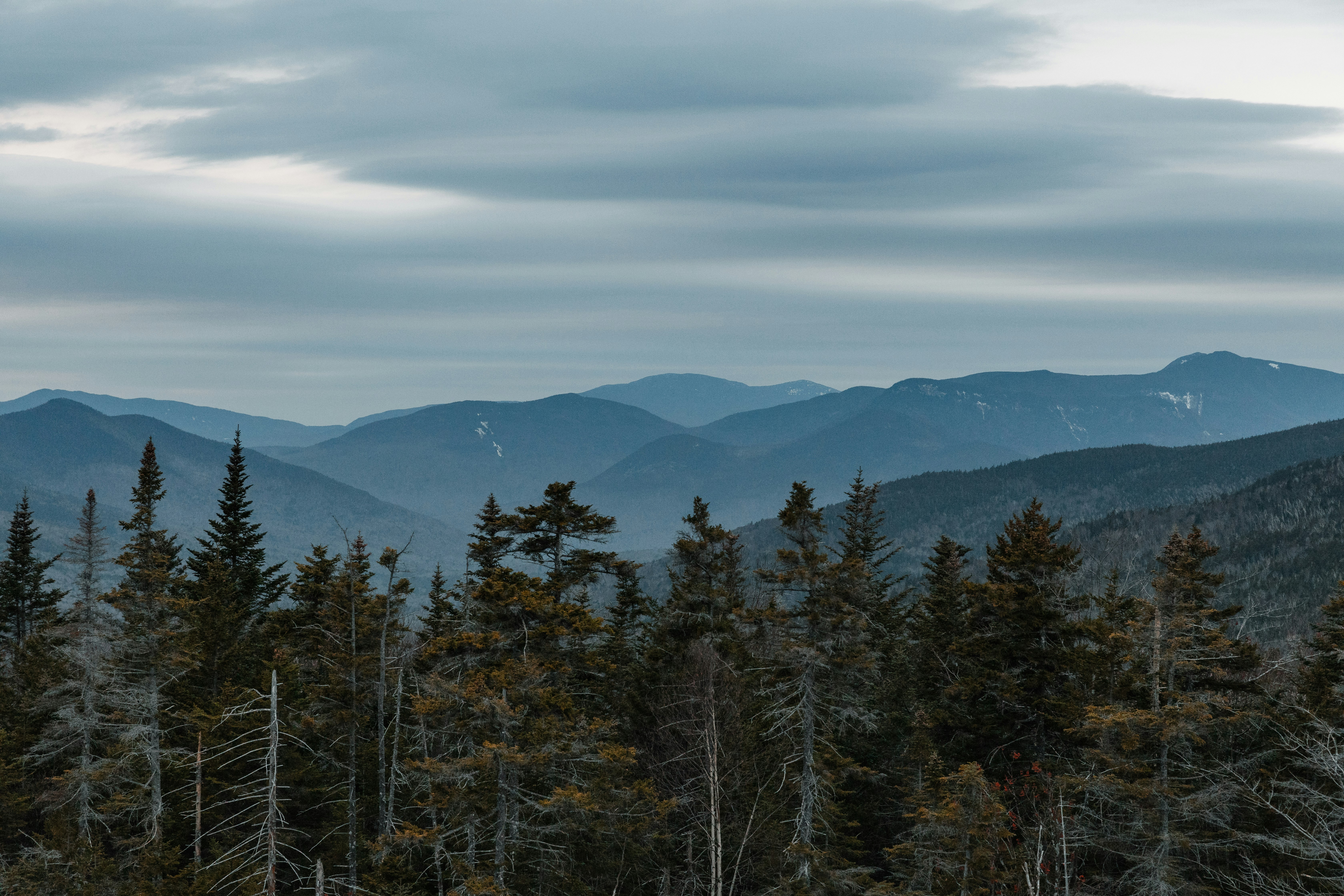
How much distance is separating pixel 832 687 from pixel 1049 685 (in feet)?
23.3

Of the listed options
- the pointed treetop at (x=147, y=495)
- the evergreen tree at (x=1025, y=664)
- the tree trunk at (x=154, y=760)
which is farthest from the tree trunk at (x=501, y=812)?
the pointed treetop at (x=147, y=495)

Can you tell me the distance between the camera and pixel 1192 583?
97.8ft

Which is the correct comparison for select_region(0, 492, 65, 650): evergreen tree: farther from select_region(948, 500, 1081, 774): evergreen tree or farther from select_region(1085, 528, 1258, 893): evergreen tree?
select_region(1085, 528, 1258, 893): evergreen tree

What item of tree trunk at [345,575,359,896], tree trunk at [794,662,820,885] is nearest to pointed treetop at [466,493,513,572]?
tree trunk at [345,575,359,896]

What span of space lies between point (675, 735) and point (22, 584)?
178 feet

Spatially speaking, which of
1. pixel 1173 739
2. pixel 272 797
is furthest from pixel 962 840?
pixel 272 797

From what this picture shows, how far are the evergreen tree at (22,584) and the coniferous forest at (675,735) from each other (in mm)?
27762

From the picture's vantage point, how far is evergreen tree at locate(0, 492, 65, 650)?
66062 mm

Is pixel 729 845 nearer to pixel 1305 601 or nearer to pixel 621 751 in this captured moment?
pixel 621 751

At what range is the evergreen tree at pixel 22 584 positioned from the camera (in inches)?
2601

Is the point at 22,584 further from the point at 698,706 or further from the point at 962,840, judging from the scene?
the point at 962,840

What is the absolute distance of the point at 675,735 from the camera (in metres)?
32.3

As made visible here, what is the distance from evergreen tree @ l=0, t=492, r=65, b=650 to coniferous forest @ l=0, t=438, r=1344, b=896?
27762 mm

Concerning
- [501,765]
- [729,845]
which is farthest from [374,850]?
[729,845]
